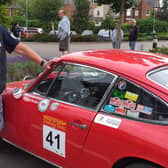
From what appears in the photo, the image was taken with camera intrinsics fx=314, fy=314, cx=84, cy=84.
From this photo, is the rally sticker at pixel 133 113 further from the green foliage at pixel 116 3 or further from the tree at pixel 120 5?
the green foliage at pixel 116 3

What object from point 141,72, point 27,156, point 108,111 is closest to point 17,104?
point 27,156

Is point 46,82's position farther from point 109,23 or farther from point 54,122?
point 109,23

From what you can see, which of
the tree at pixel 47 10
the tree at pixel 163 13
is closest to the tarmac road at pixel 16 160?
the tree at pixel 47 10

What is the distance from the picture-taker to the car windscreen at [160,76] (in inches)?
106

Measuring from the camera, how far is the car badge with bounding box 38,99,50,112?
3227 mm

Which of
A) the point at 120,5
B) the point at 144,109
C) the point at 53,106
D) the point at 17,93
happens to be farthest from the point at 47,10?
the point at 144,109

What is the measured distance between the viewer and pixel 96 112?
2.83m

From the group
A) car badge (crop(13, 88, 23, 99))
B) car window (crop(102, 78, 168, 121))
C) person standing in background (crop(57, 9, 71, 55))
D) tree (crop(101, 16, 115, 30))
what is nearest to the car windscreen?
car window (crop(102, 78, 168, 121))

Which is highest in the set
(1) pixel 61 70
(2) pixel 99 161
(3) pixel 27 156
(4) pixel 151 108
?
(1) pixel 61 70

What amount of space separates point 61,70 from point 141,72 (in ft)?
3.01

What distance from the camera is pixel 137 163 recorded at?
252 cm

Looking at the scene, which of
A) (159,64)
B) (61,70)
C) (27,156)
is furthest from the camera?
(27,156)

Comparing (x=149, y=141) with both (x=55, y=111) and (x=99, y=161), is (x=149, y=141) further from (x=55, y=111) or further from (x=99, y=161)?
(x=55, y=111)

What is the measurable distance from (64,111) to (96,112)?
37cm
